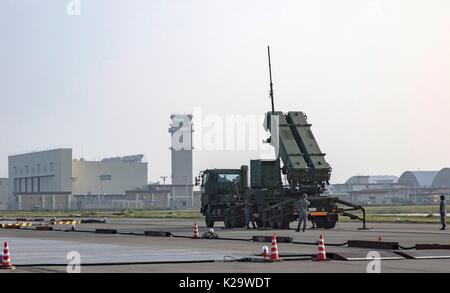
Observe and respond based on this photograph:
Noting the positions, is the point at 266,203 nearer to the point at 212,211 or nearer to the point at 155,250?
the point at 212,211

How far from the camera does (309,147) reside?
41781 millimetres

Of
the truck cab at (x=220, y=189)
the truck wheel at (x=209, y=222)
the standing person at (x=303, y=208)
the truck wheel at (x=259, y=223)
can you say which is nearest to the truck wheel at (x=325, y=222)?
the truck wheel at (x=259, y=223)

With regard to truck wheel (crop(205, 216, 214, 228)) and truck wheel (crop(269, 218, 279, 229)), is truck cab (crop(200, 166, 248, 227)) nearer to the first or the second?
truck wheel (crop(205, 216, 214, 228))

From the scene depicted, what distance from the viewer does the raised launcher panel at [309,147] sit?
136 feet

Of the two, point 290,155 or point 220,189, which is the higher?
point 290,155

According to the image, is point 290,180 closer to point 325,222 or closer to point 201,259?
point 325,222

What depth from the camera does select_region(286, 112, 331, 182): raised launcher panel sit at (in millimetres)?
41312

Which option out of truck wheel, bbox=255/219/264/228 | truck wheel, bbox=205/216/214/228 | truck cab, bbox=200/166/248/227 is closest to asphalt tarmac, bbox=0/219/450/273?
truck wheel, bbox=255/219/264/228

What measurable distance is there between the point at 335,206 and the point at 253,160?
4814 millimetres

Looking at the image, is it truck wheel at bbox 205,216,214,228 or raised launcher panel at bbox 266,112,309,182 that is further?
truck wheel at bbox 205,216,214,228

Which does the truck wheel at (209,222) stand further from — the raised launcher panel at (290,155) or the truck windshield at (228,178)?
the raised launcher panel at (290,155)

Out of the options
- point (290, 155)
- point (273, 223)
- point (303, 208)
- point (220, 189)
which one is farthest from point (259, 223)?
point (303, 208)

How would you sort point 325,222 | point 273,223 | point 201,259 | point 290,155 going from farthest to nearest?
point 325,222, point 273,223, point 290,155, point 201,259
